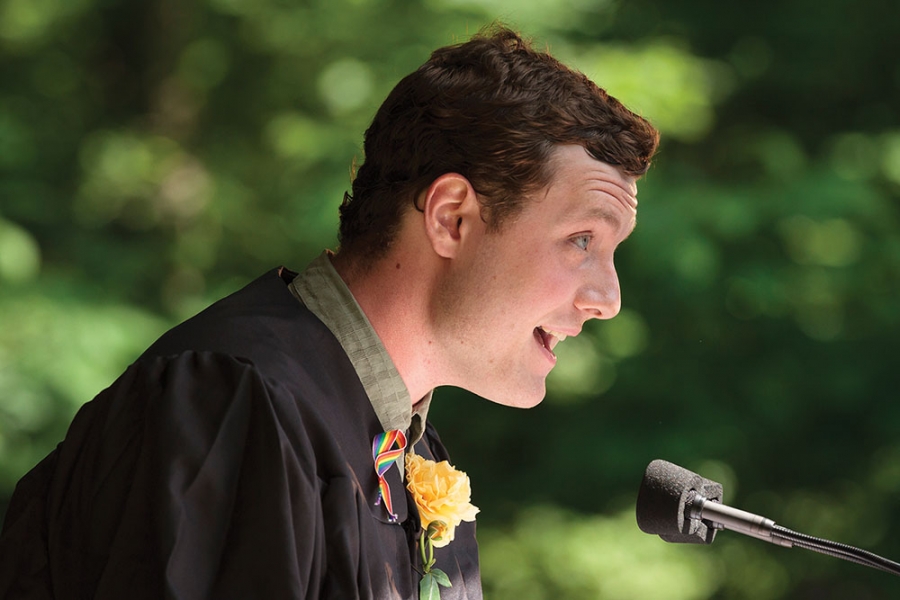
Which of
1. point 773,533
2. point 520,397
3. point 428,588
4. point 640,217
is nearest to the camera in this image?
point 773,533

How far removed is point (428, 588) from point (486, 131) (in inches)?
30.3

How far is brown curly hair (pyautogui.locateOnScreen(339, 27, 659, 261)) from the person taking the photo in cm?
189

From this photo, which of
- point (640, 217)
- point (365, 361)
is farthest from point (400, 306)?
point (640, 217)

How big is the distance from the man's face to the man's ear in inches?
1.0

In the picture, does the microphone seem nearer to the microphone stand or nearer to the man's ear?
the microphone stand

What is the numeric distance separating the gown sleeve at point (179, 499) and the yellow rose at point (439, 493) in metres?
0.38

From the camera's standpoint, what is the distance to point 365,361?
1.85m

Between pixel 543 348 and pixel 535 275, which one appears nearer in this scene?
pixel 535 275

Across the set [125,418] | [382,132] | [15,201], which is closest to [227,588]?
[125,418]

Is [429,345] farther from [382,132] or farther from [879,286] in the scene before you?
[879,286]

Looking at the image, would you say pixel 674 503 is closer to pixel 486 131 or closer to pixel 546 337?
pixel 546 337

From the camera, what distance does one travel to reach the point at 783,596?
15.9ft

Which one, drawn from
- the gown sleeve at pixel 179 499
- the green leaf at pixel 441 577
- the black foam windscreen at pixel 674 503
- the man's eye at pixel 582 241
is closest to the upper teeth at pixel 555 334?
the man's eye at pixel 582 241

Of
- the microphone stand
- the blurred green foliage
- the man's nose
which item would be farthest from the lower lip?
the blurred green foliage
